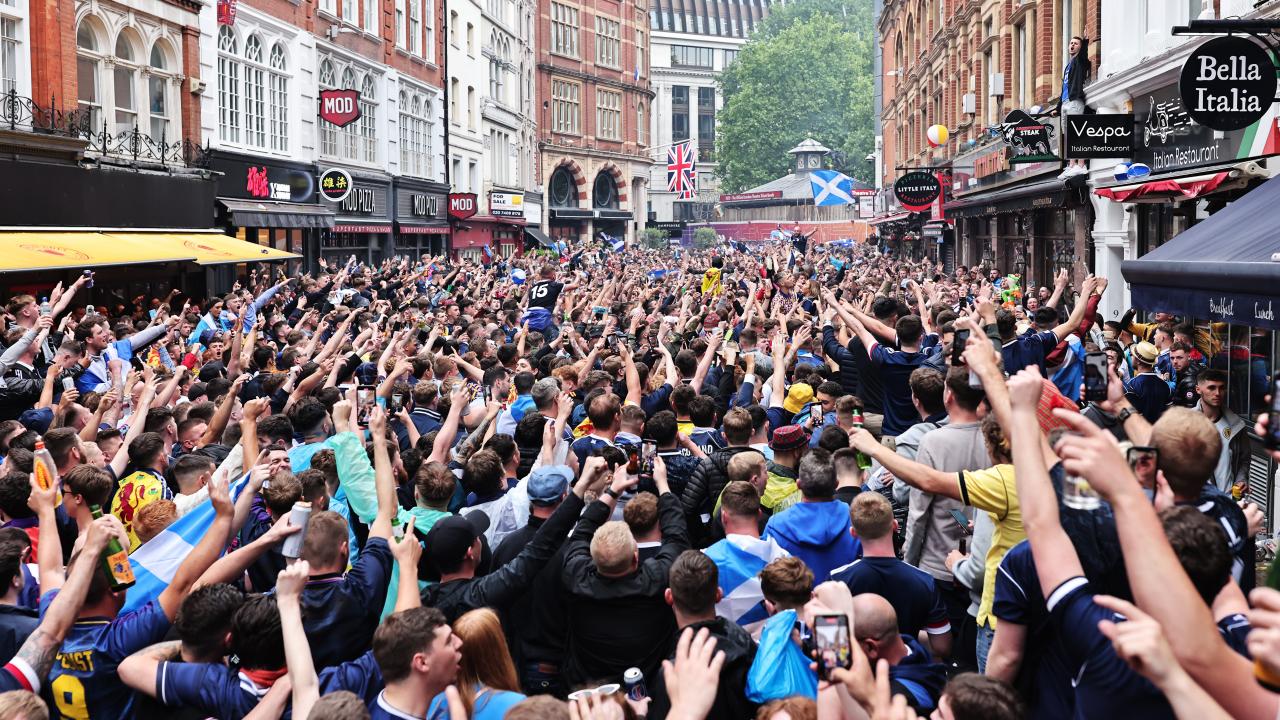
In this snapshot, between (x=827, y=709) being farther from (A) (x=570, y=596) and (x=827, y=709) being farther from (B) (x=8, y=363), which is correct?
(B) (x=8, y=363)

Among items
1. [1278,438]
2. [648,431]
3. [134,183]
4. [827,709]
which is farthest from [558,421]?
[134,183]

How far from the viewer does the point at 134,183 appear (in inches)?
875

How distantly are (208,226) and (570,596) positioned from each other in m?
23.1

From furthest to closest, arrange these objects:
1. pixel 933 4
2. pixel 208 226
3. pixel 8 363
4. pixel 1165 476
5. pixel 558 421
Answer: pixel 933 4
pixel 208 226
pixel 8 363
pixel 558 421
pixel 1165 476

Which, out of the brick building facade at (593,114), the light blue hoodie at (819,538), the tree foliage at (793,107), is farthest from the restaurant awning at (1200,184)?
the tree foliage at (793,107)

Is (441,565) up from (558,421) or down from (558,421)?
down

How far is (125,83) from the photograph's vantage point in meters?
22.8

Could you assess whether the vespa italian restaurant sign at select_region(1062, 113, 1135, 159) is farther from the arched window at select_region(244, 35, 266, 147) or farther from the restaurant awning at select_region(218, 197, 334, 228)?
the arched window at select_region(244, 35, 266, 147)

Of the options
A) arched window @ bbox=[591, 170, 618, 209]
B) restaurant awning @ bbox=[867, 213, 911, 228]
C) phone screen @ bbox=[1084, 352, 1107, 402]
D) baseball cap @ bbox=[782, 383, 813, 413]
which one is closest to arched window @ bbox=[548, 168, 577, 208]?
arched window @ bbox=[591, 170, 618, 209]

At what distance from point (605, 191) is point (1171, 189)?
65.2 m

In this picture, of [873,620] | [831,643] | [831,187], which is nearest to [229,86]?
[873,620]

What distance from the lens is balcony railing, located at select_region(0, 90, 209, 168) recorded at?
727 inches

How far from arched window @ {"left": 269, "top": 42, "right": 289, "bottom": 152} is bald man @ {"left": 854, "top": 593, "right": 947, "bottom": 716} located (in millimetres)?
28709

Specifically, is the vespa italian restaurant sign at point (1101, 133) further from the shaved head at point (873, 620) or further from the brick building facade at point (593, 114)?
the brick building facade at point (593, 114)
